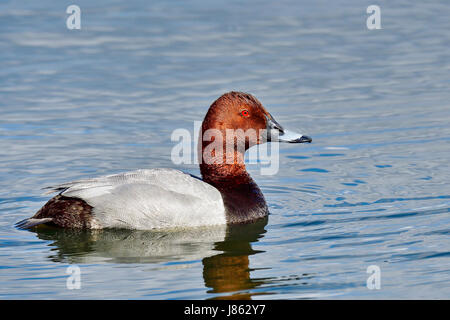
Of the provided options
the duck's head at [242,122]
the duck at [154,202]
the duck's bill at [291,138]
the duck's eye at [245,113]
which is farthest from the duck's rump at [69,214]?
A: the duck's bill at [291,138]

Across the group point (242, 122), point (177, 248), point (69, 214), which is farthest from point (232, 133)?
point (69, 214)

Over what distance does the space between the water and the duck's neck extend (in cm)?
21

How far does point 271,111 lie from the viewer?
39.2 ft

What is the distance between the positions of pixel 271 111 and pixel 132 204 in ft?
13.3

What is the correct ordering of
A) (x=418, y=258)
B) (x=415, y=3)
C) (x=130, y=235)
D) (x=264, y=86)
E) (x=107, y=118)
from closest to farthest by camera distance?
(x=418, y=258) → (x=130, y=235) → (x=107, y=118) → (x=264, y=86) → (x=415, y=3)

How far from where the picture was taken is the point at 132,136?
11430 millimetres

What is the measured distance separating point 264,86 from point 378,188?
3891 mm

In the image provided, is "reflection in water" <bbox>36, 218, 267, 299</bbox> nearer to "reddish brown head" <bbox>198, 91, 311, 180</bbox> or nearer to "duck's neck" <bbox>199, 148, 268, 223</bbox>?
"duck's neck" <bbox>199, 148, 268, 223</bbox>

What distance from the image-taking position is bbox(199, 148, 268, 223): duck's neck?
866 cm

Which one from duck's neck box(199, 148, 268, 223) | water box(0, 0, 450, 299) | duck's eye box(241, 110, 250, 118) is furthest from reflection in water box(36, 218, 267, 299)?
duck's eye box(241, 110, 250, 118)

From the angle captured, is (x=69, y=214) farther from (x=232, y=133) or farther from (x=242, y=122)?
(x=242, y=122)

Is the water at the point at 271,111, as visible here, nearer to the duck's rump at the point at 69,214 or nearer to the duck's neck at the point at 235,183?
the duck's rump at the point at 69,214
